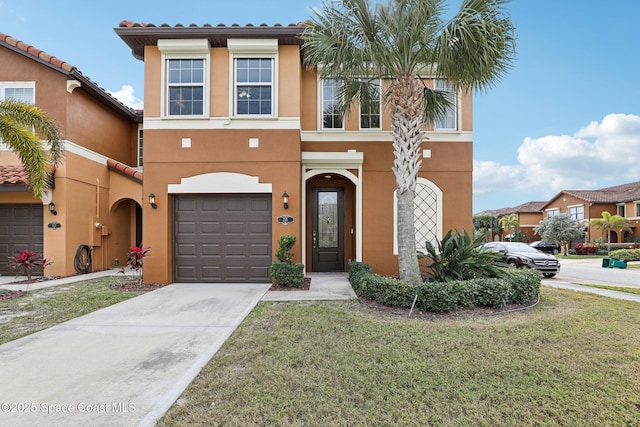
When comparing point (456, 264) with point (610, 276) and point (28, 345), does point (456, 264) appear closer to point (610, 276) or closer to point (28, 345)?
point (28, 345)

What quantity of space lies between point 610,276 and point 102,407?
59.0 feet

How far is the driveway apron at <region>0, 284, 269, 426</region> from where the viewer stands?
297cm

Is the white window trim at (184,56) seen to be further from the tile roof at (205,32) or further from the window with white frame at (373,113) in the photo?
the window with white frame at (373,113)

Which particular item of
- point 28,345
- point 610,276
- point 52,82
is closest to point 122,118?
point 52,82

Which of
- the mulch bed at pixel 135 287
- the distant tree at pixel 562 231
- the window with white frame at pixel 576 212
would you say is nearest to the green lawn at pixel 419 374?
the mulch bed at pixel 135 287

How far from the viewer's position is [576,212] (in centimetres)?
3306

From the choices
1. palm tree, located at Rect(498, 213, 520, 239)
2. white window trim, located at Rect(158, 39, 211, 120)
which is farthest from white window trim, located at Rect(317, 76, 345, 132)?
palm tree, located at Rect(498, 213, 520, 239)

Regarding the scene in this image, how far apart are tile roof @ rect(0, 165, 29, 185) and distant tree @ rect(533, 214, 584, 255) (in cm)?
3439

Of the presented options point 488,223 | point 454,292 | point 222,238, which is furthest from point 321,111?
point 488,223

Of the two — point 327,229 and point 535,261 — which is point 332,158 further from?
point 535,261

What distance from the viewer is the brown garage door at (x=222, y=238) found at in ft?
29.9

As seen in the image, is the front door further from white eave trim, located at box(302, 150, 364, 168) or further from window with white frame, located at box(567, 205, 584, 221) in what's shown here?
window with white frame, located at box(567, 205, 584, 221)

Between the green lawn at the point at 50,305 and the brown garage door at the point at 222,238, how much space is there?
5.63 ft

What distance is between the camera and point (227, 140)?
8992 mm
